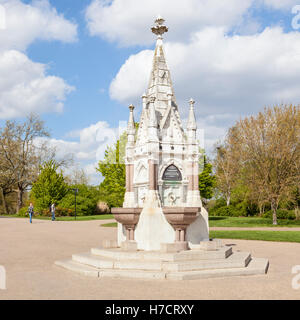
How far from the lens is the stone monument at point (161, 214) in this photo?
9.69m

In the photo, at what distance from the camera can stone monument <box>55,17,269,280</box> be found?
31.8 ft

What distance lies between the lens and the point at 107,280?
29.0 feet

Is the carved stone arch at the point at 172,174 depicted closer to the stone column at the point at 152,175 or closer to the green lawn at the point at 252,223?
the stone column at the point at 152,175

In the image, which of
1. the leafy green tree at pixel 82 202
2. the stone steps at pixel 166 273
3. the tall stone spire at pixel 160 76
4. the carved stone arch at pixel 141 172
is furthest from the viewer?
the leafy green tree at pixel 82 202

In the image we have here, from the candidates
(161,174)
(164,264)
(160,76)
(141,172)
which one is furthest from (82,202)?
(164,264)

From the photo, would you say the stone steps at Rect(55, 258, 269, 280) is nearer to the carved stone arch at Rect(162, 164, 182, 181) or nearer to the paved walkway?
the paved walkway

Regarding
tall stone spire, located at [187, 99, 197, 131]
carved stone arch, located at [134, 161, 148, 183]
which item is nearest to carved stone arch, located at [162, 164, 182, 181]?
carved stone arch, located at [134, 161, 148, 183]

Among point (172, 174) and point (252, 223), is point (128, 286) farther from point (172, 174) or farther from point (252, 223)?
point (252, 223)

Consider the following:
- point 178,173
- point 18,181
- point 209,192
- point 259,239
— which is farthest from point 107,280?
point 18,181

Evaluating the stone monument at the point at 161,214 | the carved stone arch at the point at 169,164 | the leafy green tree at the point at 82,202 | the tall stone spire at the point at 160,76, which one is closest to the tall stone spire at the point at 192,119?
the stone monument at the point at 161,214

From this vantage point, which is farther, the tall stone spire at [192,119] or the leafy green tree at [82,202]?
the leafy green tree at [82,202]

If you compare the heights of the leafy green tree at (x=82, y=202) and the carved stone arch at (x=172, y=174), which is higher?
the carved stone arch at (x=172, y=174)

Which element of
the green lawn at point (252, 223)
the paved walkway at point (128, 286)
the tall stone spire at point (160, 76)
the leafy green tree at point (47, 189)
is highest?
the tall stone spire at point (160, 76)
